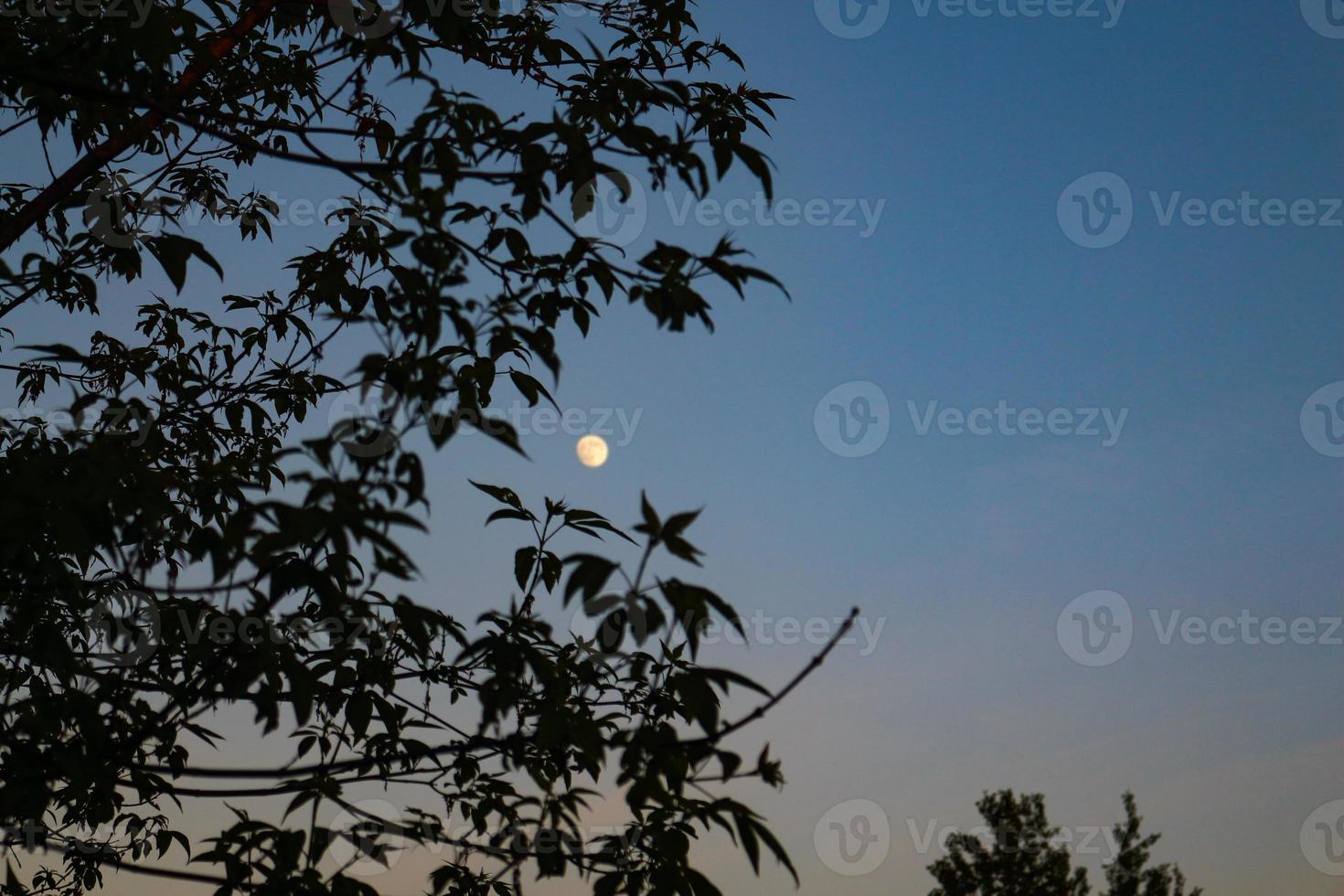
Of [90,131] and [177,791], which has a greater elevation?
[90,131]

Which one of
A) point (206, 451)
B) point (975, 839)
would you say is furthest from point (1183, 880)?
point (206, 451)

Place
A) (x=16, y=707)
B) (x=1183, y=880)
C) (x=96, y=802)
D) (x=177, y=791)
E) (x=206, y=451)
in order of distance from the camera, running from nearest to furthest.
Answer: (x=16, y=707), (x=177, y=791), (x=96, y=802), (x=206, y=451), (x=1183, y=880)

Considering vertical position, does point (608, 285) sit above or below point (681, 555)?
above


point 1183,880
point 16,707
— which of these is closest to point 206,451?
point 16,707

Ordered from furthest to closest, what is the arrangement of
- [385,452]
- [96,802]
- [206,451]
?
[206,451]
[96,802]
[385,452]

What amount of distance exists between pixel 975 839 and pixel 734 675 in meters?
34.4

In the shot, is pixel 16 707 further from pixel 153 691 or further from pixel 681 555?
pixel 681 555

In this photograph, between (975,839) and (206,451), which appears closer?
(206,451)

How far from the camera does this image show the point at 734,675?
252 cm

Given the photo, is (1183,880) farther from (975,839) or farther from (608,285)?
(608,285)

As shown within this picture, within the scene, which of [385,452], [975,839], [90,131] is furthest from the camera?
[975,839]

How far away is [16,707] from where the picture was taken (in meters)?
2.72

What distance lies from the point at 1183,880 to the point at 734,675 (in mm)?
32569

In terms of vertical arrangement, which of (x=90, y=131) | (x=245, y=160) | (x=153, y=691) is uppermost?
(x=245, y=160)
